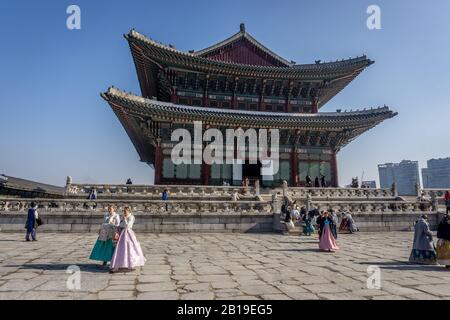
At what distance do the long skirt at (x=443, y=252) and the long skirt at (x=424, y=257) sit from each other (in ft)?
0.44

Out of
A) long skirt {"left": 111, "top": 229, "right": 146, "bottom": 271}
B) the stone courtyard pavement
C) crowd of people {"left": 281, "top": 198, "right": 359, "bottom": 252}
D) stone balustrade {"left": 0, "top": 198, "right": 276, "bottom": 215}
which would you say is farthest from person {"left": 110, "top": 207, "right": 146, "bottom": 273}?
crowd of people {"left": 281, "top": 198, "right": 359, "bottom": 252}

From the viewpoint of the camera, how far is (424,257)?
Answer: 7.46 meters

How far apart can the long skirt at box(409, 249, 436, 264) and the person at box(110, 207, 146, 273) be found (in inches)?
270

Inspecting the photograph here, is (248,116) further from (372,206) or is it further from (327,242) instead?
(327,242)

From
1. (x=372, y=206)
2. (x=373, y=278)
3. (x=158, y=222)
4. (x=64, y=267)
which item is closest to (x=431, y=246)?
(x=373, y=278)

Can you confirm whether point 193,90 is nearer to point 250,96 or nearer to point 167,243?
point 250,96

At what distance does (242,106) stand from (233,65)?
355 cm

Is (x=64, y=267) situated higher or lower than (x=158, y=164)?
lower

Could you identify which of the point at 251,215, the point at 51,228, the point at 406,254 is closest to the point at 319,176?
the point at 251,215

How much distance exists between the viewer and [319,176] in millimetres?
23703

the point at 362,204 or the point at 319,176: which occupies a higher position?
the point at 319,176

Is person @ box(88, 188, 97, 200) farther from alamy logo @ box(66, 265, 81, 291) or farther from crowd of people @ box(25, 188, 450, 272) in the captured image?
alamy logo @ box(66, 265, 81, 291)

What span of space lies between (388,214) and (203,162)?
12357 mm

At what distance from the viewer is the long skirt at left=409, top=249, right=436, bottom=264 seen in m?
7.42
